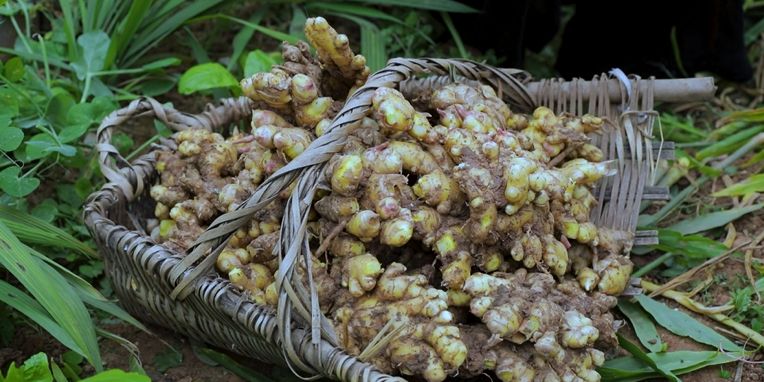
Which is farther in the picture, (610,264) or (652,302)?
(652,302)

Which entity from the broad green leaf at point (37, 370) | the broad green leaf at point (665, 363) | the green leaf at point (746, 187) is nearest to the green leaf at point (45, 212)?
the broad green leaf at point (37, 370)

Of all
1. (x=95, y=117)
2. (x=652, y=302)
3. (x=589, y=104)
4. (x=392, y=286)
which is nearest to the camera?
(x=392, y=286)

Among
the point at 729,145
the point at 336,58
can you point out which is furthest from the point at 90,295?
the point at 729,145

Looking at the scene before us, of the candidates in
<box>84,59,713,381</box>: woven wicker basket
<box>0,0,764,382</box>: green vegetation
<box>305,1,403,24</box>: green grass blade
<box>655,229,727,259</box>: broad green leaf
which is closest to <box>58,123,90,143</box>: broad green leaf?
<box>0,0,764,382</box>: green vegetation

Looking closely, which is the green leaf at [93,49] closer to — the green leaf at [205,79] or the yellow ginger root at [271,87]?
the green leaf at [205,79]

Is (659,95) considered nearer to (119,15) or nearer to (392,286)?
(392,286)

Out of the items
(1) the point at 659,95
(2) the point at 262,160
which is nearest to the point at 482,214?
(2) the point at 262,160
